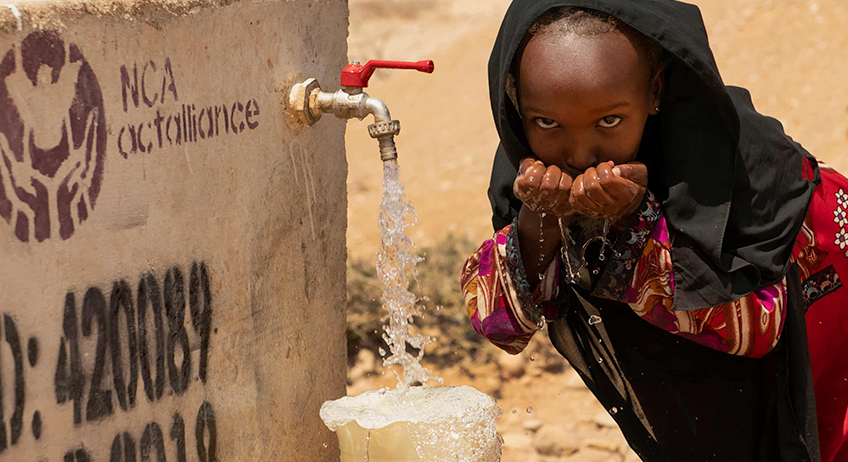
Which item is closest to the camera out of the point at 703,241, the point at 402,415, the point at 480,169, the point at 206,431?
the point at 703,241

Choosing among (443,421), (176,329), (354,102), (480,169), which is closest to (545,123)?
(354,102)

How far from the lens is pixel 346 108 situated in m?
2.12

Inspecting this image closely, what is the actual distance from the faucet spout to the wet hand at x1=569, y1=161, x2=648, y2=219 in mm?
581

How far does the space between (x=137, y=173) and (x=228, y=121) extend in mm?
311

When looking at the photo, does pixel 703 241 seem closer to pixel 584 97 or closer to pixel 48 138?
pixel 584 97

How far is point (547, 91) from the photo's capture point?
1.61 metres

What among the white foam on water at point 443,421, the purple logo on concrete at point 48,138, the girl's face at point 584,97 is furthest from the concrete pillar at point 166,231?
the girl's face at point 584,97

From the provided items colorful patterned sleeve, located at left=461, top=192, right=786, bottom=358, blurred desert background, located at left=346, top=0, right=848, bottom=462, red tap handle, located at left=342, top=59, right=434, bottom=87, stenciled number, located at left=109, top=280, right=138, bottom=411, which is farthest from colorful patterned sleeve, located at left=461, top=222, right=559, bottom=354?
blurred desert background, located at left=346, top=0, right=848, bottom=462

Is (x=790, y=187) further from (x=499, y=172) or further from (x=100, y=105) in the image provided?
(x=100, y=105)

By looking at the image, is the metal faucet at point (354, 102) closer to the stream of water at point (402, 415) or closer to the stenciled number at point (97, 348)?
the stream of water at point (402, 415)

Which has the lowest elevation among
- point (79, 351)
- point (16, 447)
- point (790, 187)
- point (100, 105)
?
point (16, 447)

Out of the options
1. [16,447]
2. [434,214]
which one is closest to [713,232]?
[16,447]

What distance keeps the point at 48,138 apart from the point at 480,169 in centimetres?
663

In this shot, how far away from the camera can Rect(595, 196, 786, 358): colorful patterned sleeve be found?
176cm
